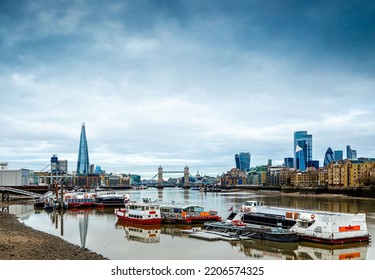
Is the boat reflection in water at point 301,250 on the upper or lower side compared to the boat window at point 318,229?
lower

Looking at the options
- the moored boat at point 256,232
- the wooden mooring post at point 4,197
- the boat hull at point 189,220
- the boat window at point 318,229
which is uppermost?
the boat window at point 318,229

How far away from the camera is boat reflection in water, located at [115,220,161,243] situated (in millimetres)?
23097

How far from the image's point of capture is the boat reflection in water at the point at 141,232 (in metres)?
23.1

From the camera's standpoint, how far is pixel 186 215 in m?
30.1

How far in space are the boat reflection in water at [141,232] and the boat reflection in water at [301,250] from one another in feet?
16.9

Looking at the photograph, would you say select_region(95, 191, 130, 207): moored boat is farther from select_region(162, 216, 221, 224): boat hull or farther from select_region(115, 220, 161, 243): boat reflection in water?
select_region(162, 216, 221, 224): boat hull

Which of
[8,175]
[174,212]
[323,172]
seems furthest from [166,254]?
[323,172]

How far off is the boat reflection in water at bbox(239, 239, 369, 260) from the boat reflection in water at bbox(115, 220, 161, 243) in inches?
203

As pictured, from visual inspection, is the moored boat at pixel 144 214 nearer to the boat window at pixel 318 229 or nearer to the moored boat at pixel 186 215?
the moored boat at pixel 186 215

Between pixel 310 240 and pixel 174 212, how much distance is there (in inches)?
469

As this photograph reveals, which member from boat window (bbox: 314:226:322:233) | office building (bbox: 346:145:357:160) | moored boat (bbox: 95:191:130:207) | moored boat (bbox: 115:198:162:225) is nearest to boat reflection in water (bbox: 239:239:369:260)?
boat window (bbox: 314:226:322:233)

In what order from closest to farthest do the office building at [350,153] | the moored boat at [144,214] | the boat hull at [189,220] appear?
the moored boat at [144,214], the boat hull at [189,220], the office building at [350,153]

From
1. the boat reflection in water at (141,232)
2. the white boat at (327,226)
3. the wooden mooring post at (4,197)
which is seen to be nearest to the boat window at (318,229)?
the white boat at (327,226)

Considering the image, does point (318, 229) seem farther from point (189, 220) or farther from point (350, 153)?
point (350, 153)
